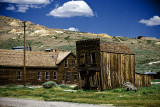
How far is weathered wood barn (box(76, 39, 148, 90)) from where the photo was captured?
27938 millimetres

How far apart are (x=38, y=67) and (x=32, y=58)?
6.52ft

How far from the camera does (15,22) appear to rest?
15675 cm

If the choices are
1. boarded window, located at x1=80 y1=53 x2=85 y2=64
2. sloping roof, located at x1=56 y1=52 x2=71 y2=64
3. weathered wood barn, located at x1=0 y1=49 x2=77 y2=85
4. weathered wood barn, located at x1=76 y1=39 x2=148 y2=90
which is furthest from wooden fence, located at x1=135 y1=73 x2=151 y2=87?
sloping roof, located at x1=56 y1=52 x2=71 y2=64

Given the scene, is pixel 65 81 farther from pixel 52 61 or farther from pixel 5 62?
Result: pixel 5 62

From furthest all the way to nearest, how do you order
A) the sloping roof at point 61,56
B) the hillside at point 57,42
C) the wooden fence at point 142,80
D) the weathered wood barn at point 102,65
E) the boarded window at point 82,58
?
1. the hillside at point 57,42
2. the sloping roof at point 61,56
3. the wooden fence at point 142,80
4. the boarded window at point 82,58
5. the weathered wood barn at point 102,65

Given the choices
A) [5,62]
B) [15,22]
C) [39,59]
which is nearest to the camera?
[5,62]

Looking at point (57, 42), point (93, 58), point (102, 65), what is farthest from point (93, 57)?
point (57, 42)

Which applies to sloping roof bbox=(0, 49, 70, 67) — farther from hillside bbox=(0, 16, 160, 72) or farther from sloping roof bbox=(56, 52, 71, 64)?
hillside bbox=(0, 16, 160, 72)

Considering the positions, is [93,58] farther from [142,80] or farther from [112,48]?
[142,80]

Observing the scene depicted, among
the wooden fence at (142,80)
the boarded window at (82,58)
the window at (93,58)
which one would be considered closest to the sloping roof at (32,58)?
the boarded window at (82,58)

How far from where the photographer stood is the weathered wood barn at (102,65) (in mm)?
27938

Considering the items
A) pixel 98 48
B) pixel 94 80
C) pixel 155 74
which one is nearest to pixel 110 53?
pixel 98 48

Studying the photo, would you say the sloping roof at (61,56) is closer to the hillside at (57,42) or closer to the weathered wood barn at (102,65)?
the weathered wood barn at (102,65)

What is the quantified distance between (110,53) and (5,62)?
52.5ft
